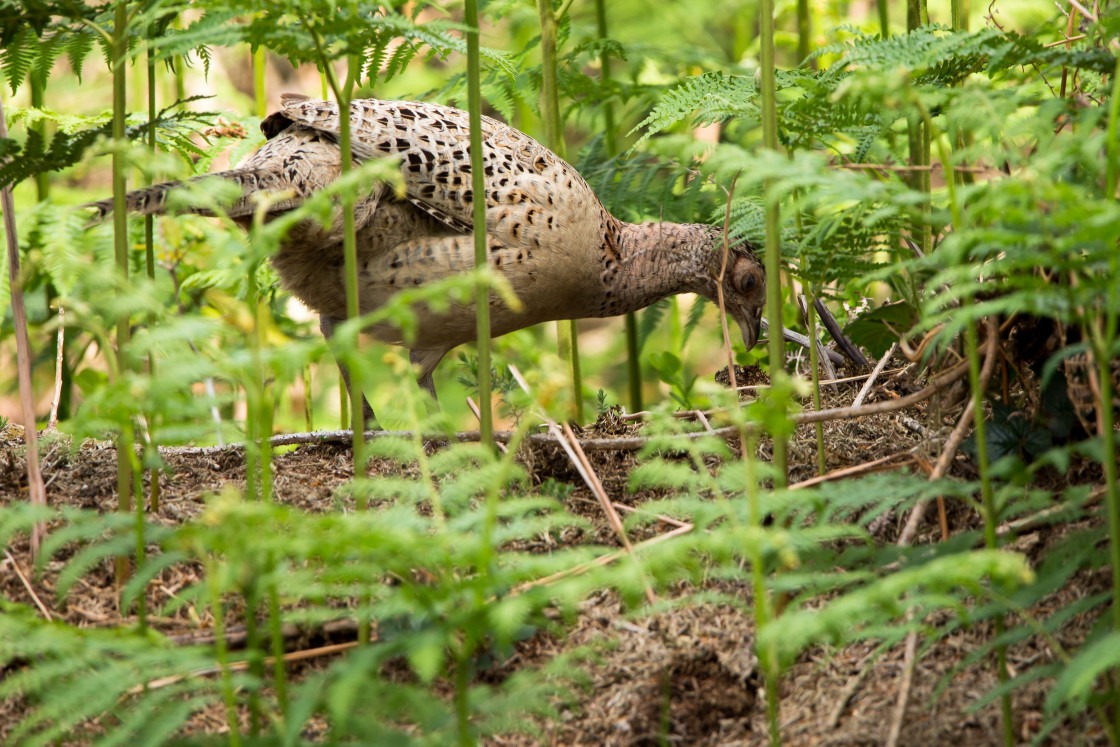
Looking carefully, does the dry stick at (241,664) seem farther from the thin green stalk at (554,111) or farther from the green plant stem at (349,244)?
the thin green stalk at (554,111)

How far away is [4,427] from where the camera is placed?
3.65 metres

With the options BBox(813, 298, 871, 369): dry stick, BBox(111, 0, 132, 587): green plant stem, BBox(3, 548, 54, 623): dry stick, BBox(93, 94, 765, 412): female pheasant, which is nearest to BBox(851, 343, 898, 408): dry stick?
BBox(813, 298, 871, 369): dry stick

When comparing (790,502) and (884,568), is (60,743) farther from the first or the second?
(884,568)

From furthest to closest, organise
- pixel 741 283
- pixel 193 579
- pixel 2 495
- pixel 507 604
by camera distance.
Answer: pixel 741 283 < pixel 2 495 < pixel 193 579 < pixel 507 604

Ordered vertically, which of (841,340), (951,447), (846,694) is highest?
(841,340)

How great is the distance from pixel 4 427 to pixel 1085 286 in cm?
361

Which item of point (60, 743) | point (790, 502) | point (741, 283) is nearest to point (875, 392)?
point (741, 283)

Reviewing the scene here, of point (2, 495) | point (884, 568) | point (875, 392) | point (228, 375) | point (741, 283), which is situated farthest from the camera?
point (741, 283)

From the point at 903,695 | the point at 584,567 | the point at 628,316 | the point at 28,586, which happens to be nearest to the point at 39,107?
the point at 28,586

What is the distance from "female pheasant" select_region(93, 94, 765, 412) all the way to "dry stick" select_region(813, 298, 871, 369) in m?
0.45

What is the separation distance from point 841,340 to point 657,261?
1.03m

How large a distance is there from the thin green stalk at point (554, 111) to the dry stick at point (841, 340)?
0.98 meters

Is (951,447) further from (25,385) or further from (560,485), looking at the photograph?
(25,385)

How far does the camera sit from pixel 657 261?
14.9 feet
